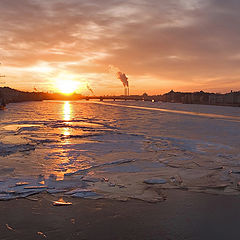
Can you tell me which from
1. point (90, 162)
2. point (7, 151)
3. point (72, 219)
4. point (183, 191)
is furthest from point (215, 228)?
point (7, 151)

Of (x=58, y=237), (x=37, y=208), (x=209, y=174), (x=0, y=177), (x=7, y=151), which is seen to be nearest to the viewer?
(x=58, y=237)

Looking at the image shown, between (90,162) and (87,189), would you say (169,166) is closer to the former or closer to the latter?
(90,162)

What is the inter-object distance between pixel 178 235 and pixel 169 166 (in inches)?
182

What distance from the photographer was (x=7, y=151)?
1131 cm

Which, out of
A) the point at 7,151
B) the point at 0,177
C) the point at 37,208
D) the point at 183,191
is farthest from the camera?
the point at 7,151

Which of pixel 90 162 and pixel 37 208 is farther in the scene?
pixel 90 162

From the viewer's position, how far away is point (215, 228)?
464 cm

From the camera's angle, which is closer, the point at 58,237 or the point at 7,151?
the point at 58,237

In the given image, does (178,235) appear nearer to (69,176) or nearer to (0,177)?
(69,176)

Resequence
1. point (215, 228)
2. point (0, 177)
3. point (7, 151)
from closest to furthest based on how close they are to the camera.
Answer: point (215, 228) → point (0, 177) → point (7, 151)

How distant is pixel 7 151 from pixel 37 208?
6.82 metres

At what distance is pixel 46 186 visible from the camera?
6.70 m

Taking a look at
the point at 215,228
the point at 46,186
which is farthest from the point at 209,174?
the point at 46,186

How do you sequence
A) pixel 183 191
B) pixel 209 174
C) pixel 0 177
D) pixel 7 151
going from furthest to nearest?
pixel 7 151
pixel 209 174
pixel 0 177
pixel 183 191
